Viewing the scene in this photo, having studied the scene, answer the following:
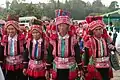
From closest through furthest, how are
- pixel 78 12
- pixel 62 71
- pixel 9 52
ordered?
pixel 62 71 < pixel 9 52 < pixel 78 12

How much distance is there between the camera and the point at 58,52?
6477 millimetres

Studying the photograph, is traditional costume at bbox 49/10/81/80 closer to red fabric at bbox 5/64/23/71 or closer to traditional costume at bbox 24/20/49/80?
traditional costume at bbox 24/20/49/80

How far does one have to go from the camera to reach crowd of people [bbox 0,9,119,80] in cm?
650

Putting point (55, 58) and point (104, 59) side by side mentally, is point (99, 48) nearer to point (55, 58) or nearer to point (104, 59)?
point (104, 59)

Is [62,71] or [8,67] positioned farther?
[8,67]

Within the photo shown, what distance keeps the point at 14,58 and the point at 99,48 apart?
5.54 feet

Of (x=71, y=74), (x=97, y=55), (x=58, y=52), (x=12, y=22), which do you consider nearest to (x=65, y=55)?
(x=58, y=52)

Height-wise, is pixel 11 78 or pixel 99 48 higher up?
pixel 99 48

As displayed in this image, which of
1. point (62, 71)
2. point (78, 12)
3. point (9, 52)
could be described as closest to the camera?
point (62, 71)

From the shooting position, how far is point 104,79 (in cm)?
672

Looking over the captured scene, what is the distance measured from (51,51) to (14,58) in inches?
38.3

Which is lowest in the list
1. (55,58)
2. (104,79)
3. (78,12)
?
(104,79)

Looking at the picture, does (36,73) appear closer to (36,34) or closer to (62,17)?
(36,34)

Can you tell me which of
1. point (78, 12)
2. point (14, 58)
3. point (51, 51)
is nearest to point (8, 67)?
point (14, 58)
